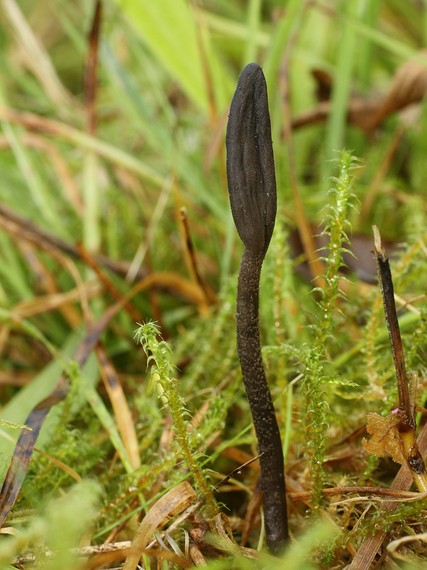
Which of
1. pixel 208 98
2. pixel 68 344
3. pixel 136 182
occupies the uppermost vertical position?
pixel 208 98

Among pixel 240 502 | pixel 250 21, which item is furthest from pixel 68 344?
pixel 250 21

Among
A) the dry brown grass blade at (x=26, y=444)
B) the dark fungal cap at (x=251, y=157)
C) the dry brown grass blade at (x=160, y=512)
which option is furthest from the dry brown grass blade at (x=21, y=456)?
the dark fungal cap at (x=251, y=157)

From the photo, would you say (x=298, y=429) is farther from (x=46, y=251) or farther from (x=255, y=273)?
(x=46, y=251)

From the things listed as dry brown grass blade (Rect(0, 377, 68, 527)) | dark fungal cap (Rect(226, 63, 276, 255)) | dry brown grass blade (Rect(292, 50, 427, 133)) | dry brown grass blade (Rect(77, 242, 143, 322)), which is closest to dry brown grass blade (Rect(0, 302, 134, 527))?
dry brown grass blade (Rect(0, 377, 68, 527))

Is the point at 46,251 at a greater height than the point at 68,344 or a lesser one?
greater

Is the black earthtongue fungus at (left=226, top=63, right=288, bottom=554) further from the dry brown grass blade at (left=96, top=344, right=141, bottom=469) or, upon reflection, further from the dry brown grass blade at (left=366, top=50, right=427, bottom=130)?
the dry brown grass blade at (left=366, top=50, right=427, bottom=130)

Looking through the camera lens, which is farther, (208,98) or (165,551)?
(208,98)

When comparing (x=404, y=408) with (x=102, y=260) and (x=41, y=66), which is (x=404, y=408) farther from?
(x=41, y=66)
